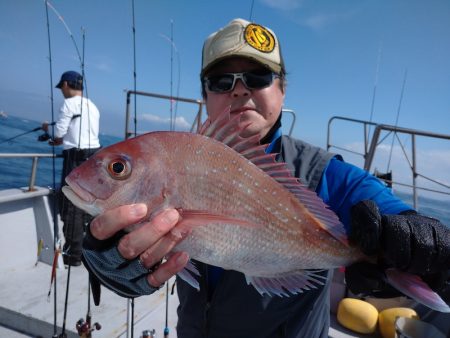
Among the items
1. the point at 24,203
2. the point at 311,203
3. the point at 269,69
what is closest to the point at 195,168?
the point at 311,203

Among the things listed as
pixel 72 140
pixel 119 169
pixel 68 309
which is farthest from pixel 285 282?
pixel 72 140

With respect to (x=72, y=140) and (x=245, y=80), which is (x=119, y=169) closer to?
(x=245, y=80)

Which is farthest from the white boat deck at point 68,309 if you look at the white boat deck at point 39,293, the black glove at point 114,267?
the black glove at point 114,267

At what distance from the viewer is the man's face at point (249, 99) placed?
6.57ft

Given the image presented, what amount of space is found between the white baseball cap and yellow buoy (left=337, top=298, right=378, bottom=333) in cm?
312

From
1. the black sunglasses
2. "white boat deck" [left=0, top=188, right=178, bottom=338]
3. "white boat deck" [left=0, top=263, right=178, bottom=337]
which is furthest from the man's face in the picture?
"white boat deck" [left=0, top=263, right=178, bottom=337]

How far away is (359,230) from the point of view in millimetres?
1433

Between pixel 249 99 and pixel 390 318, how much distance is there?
10.7 ft

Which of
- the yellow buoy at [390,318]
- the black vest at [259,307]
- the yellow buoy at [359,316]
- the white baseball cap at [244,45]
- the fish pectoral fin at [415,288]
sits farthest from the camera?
the yellow buoy at [359,316]

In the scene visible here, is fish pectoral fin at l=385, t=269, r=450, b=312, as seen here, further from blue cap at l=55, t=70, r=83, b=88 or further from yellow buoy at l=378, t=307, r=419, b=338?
blue cap at l=55, t=70, r=83, b=88

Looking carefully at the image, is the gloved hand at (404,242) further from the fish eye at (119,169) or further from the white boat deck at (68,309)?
the white boat deck at (68,309)

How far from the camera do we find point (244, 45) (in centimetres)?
196

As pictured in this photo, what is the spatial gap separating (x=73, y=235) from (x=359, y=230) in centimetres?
493

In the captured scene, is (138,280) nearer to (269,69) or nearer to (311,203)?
(311,203)
